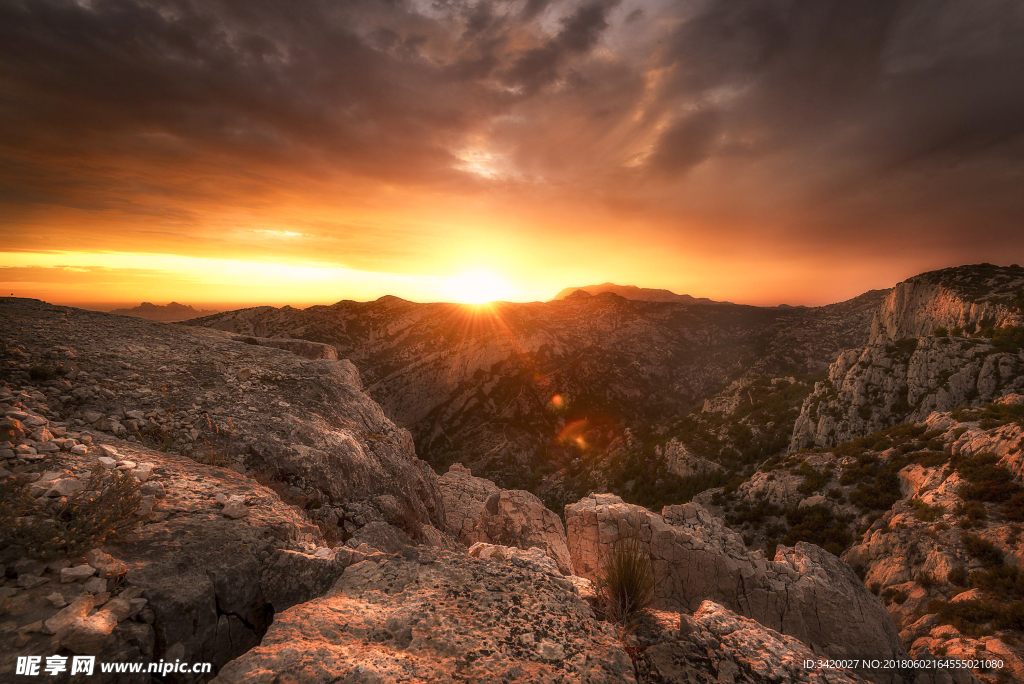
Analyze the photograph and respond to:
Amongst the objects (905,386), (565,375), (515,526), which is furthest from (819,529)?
(565,375)

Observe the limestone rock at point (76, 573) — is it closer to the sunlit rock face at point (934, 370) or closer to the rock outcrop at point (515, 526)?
the rock outcrop at point (515, 526)

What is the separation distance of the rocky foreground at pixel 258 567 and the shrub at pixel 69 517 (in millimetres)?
25

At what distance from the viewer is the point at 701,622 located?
6.44m

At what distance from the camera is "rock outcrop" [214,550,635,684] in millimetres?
4215

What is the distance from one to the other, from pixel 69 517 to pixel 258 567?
2492 millimetres

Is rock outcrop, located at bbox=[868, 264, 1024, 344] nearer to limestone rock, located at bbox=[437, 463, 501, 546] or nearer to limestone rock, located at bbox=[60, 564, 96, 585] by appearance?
limestone rock, located at bbox=[437, 463, 501, 546]

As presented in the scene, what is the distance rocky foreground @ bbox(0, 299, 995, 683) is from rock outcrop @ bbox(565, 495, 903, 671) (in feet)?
0.31

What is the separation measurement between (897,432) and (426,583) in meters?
36.2

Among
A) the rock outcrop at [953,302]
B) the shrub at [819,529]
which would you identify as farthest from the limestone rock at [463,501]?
the rock outcrop at [953,302]

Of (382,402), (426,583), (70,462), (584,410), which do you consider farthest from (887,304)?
(382,402)

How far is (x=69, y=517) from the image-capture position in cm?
483

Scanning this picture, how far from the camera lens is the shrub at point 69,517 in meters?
4.29

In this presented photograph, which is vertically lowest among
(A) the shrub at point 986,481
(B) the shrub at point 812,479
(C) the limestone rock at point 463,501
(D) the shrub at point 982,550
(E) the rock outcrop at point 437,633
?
(C) the limestone rock at point 463,501

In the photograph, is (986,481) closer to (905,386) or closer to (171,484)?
(905,386)
